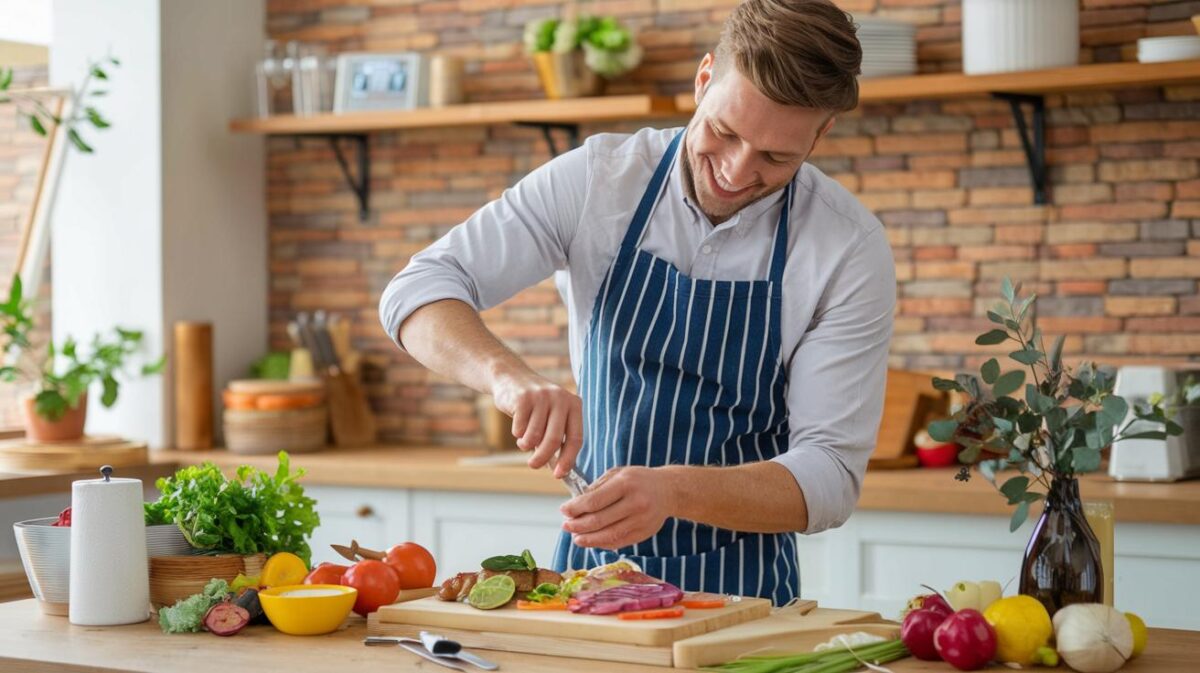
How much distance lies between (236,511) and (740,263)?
86 centimetres

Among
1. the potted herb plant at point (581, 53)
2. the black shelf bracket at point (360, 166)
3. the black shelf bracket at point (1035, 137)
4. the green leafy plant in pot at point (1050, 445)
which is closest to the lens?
the green leafy plant in pot at point (1050, 445)

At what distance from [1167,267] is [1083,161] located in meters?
0.34

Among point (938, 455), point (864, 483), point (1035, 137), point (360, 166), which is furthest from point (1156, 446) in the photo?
point (360, 166)

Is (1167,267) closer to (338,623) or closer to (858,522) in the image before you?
(858,522)

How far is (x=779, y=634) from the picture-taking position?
181cm

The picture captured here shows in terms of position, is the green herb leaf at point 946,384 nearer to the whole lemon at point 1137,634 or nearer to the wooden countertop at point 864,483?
the whole lemon at point 1137,634

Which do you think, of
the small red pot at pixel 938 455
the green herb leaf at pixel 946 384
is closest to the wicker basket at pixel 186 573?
the green herb leaf at pixel 946 384

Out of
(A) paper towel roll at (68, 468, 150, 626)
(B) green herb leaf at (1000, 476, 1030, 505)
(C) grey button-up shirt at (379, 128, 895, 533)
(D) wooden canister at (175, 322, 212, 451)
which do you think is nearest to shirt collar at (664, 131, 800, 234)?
(C) grey button-up shirt at (379, 128, 895, 533)

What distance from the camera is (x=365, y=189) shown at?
15.4 feet

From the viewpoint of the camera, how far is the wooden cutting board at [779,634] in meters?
1.75

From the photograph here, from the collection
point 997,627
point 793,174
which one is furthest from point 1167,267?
point 997,627

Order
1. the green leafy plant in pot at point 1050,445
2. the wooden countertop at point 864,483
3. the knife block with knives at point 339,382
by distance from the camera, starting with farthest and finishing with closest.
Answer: the knife block with knives at point 339,382
the wooden countertop at point 864,483
the green leafy plant in pot at point 1050,445

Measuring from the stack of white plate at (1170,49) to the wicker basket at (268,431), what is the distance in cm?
247

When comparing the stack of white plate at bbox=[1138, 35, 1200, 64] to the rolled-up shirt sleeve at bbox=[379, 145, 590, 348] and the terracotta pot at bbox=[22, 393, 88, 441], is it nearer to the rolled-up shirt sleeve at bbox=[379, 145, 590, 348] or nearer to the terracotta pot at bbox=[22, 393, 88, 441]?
the rolled-up shirt sleeve at bbox=[379, 145, 590, 348]
